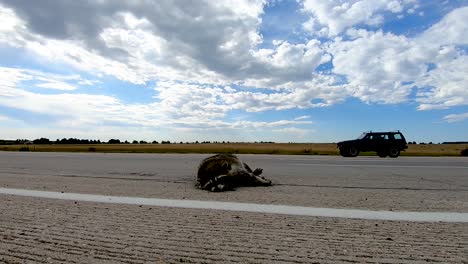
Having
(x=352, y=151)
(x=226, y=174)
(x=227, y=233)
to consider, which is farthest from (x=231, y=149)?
(x=227, y=233)

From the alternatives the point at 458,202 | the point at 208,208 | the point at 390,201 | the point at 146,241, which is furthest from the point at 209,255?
the point at 458,202

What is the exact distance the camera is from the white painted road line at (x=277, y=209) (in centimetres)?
565

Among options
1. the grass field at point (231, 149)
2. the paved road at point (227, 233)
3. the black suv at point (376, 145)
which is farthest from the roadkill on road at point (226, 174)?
the grass field at point (231, 149)

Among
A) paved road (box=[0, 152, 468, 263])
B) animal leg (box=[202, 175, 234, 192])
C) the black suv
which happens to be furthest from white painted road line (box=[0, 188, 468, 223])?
the black suv

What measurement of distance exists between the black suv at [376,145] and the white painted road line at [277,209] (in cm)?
1957

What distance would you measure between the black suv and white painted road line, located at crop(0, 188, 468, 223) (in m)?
19.6

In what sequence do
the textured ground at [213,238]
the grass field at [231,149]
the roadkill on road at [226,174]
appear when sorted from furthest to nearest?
the grass field at [231,149] → the roadkill on road at [226,174] → the textured ground at [213,238]

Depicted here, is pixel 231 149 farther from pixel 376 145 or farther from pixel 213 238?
pixel 213 238

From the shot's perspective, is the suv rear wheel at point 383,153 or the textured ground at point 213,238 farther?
the suv rear wheel at point 383,153

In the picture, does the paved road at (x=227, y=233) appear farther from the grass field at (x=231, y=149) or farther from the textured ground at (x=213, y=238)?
the grass field at (x=231, y=149)

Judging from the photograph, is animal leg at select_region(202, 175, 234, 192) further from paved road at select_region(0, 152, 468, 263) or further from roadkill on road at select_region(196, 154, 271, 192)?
paved road at select_region(0, 152, 468, 263)

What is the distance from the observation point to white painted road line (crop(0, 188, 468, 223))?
5648mm

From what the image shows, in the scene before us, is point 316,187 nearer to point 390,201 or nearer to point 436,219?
point 390,201

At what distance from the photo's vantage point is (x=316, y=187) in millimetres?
9211
